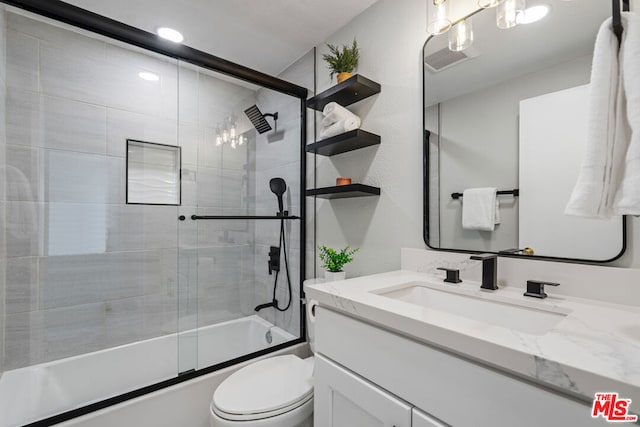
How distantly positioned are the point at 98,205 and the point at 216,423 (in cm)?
131

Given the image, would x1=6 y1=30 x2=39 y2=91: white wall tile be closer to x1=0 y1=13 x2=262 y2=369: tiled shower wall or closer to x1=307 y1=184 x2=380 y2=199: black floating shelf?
x1=0 y1=13 x2=262 y2=369: tiled shower wall

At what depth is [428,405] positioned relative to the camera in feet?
2.23

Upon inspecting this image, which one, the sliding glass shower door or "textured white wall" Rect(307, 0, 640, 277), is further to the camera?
the sliding glass shower door

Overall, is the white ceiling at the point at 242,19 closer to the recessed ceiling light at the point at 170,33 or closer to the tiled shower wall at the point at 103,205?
the recessed ceiling light at the point at 170,33

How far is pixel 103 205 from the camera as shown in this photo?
167 centimetres

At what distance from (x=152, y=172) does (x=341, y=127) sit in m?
1.18

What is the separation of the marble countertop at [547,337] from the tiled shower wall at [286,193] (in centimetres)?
106

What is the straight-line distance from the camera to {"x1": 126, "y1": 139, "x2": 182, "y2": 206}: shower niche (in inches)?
69.4

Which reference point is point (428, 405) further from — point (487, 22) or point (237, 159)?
point (237, 159)

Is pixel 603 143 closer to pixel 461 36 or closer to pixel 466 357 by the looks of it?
pixel 466 357

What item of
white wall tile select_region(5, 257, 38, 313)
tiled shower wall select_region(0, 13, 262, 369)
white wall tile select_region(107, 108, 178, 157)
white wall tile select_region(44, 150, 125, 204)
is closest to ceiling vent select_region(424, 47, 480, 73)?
tiled shower wall select_region(0, 13, 262, 369)

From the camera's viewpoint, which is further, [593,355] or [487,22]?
[487,22]

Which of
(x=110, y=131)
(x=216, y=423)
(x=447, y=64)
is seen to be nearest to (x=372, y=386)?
(x=216, y=423)

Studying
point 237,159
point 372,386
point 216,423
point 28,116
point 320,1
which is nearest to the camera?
point 372,386
